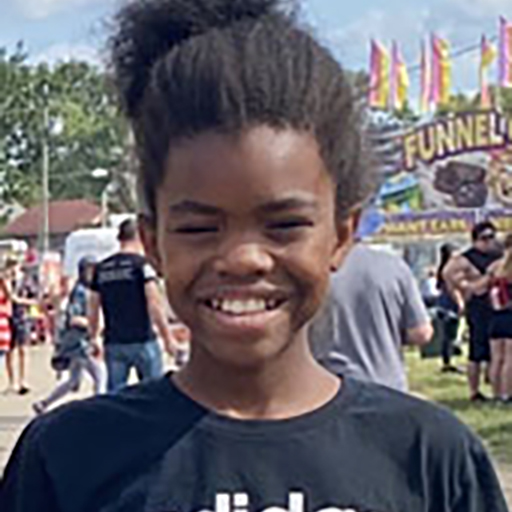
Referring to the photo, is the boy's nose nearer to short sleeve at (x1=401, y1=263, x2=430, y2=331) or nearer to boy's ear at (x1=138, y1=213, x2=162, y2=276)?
boy's ear at (x1=138, y1=213, x2=162, y2=276)

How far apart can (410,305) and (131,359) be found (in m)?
3.77

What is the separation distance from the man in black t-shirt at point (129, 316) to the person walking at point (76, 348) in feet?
7.17

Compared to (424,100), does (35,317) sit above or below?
below

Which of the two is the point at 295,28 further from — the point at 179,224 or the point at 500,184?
the point at 500,184

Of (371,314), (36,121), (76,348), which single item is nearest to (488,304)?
(76,348)

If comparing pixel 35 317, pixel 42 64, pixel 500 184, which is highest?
pixel 42 64

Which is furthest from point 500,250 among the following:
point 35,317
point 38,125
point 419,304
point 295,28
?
point 38,125

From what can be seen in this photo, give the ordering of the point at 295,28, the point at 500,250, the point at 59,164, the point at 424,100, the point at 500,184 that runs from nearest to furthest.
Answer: the point at 295,28 → the point at 500,250 → the point at 500,184 → the point at 424,100 → the point at 59,164

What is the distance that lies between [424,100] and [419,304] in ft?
115

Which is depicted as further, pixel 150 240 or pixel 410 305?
pixel 410 305

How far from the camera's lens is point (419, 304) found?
6832 millimetres

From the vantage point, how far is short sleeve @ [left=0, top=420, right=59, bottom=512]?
2.14 metres

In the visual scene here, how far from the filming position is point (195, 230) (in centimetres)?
208

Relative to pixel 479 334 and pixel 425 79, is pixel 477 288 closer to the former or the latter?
pixel 479 334
